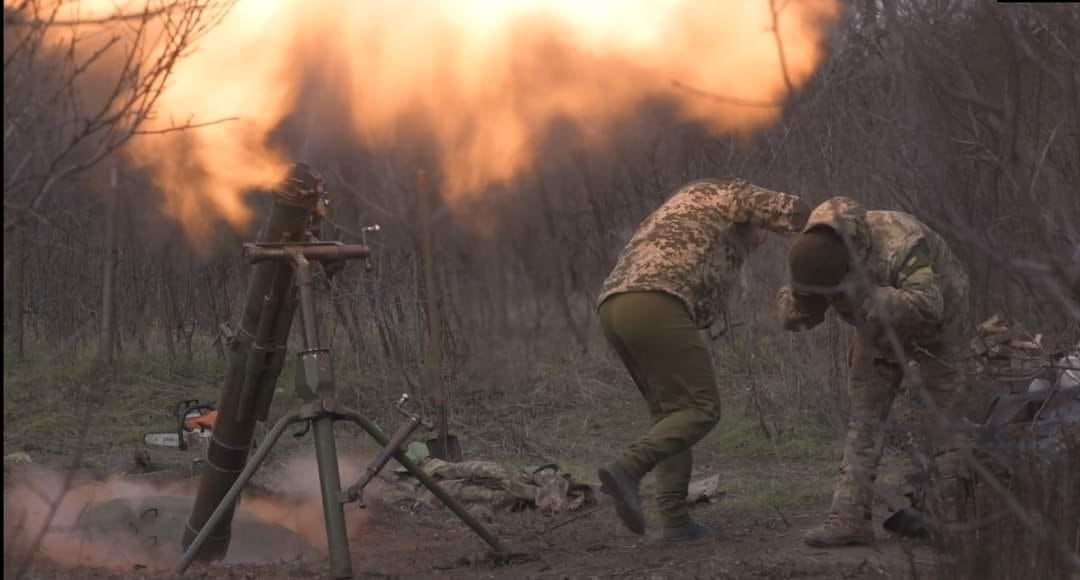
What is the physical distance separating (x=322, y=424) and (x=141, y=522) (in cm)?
221

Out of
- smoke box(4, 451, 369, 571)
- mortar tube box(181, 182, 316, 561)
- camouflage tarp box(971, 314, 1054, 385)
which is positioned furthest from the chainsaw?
camouflage tarp box(971, 314, 1054, 385)

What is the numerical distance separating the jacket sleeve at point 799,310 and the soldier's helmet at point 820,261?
26 cm

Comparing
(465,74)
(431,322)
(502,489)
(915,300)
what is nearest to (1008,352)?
(915,300)

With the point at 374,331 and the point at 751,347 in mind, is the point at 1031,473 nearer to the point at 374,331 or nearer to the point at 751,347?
the point at 751,347

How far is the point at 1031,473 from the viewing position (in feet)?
13.5

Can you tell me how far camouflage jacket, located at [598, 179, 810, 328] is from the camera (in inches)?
255

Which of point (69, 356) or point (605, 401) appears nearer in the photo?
point (605, 401)

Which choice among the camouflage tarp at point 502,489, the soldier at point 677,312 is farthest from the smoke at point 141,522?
the soldier at point 677,312

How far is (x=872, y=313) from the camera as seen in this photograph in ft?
18.9

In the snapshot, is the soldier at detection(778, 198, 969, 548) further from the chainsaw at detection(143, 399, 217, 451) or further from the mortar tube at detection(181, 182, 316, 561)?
the chainsaw at detection(143, 399, 217, 451)

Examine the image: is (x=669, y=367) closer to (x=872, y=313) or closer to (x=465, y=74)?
(x=872, y=313)

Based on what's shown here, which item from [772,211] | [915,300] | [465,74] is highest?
[465,74]

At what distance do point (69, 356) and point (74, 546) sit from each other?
5.16 m

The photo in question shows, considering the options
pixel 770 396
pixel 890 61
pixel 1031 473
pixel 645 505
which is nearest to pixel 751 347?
pixel 770 396
